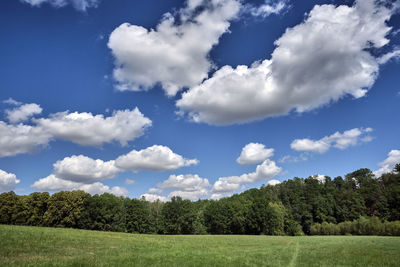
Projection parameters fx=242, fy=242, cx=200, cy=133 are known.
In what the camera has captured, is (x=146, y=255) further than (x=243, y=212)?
No

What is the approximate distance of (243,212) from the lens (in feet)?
341

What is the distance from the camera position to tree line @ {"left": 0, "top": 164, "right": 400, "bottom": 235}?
85.9 m

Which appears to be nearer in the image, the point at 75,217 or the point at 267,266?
the point at 267,266

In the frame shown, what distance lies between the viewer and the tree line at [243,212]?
85938 millimetres

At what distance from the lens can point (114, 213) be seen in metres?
91.8

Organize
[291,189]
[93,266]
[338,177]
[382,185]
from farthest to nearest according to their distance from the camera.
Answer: [338,177]
[291,189]
[382,185]
[93,266]

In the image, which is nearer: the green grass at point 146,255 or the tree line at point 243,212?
the green grass at point 146,255

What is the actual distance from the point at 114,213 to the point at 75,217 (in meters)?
13.2

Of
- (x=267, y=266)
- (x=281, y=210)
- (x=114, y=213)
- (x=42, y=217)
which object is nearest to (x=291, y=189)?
(x=281, y=210)

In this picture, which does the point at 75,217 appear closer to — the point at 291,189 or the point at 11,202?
the point at 11,202

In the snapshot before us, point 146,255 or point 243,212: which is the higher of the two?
point 146,255

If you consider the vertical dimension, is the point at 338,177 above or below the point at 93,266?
above

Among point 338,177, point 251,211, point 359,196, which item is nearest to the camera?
point 251,211

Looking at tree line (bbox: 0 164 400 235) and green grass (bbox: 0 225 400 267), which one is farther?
tree line (bbox: 0 164 400 235)
